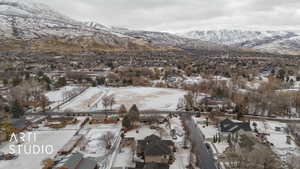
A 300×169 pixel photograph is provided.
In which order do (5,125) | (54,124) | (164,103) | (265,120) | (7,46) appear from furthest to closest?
(7,46), (164,103), (265,120), (54,124), (5,125)

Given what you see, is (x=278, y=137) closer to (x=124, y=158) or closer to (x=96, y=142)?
(x=124, y=158)

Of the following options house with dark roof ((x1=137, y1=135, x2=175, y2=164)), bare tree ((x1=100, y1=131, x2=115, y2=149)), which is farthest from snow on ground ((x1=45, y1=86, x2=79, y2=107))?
house with dark roof ((x1=137, y1=135, x2=175, y2=164))

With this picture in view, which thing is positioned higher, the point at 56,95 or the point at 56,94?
the point at 56,94

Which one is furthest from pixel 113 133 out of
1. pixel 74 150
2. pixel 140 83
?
pixel 140 83

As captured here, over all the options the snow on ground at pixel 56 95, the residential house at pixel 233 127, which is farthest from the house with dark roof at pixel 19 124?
the residential house at pixel 233 127

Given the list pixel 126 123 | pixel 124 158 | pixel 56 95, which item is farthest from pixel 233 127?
pixel 56 95

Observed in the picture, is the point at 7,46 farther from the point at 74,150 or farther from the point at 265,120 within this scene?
the point at 265,120

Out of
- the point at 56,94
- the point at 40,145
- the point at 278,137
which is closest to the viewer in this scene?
the point at 40,145
